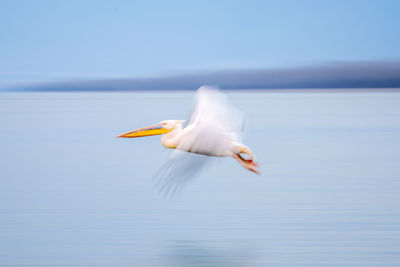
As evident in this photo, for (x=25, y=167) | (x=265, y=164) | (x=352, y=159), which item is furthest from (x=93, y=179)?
(x=352, y=159)

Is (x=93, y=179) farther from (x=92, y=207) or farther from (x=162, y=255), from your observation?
(x=162, y=255)

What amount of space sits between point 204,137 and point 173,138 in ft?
1.05

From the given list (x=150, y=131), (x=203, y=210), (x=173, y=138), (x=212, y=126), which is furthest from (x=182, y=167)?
(x=150, y=131)

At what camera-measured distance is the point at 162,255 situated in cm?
359

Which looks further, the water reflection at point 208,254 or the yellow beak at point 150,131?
the yellow beak at point 150,131

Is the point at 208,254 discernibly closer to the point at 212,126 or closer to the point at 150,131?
the point at 212,126

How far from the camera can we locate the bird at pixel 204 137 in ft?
13.1

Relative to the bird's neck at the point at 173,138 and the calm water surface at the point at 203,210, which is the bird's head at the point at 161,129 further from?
the calm water surface at the point at 203,210

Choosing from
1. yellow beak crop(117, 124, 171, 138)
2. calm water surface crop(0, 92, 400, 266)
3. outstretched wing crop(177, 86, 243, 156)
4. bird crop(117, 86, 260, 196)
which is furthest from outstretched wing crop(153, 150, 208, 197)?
yellow beak crop(117, 124, 171, 138)

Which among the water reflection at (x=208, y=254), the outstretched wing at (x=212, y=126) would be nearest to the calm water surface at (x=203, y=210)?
the water reflection at (x=208, y=254)

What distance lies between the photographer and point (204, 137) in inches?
159

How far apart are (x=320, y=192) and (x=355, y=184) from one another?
0.61m

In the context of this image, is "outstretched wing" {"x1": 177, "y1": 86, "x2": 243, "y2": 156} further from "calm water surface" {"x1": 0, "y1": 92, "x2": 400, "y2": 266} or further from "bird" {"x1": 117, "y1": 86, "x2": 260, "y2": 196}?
"calm water surface" {"x1": 0, "y1": 92, "x2": 400, "y2": 266}

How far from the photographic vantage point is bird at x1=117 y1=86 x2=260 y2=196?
13.1 ft
